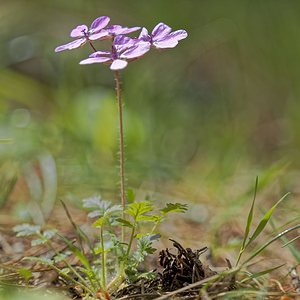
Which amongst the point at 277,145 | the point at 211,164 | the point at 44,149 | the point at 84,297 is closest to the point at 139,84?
the point at 211,164

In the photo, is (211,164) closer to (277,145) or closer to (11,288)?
(277,145)

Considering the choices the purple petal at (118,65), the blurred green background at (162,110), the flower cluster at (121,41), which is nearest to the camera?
the purple petal at (118,65)

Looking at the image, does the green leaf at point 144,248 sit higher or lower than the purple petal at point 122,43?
lower

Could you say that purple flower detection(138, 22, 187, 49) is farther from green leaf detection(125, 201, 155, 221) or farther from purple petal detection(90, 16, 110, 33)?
green leaf detection(125, 201, 155, 221)

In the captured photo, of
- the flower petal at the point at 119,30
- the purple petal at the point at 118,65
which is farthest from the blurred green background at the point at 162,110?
the purple petal at the point at 118,65

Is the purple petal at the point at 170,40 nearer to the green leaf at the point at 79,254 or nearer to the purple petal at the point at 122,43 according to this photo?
the purple petal at the point at 122,43

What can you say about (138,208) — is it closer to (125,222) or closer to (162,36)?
(125,222)

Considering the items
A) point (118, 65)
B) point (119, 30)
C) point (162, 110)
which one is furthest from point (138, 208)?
point (162, 110)
